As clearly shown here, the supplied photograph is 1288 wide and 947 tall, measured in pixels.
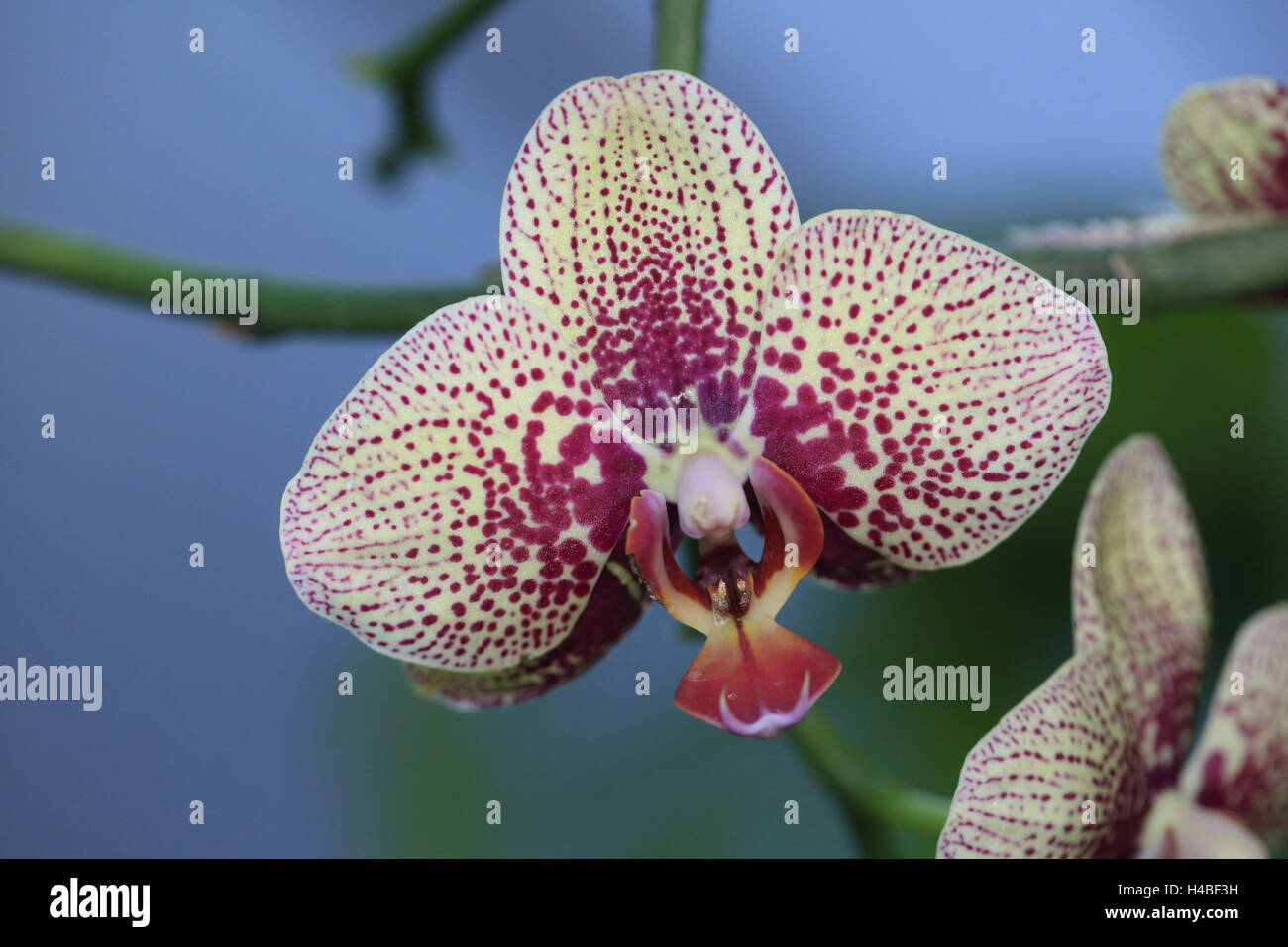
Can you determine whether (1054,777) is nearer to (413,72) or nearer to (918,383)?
(918,383)

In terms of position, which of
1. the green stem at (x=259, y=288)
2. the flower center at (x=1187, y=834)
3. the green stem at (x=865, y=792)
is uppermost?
the green stem at (x=259, y=288)

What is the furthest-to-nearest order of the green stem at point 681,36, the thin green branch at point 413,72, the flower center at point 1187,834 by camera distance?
1. the thin green branch at point 413,72
2. the flower center at point 1187,834
3. the green stem at point 681,36

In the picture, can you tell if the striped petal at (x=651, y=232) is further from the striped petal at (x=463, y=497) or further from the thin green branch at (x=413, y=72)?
the thin green branch at (x=413, y=72)

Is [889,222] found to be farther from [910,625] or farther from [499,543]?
[910,625]

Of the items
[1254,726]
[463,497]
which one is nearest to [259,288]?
[463,497]

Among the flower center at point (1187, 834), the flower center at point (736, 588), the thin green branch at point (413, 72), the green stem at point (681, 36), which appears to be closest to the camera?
the flower center at point (736, 588)

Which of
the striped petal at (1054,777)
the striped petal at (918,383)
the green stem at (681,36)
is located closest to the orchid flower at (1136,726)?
the striped petal at (1054,777)

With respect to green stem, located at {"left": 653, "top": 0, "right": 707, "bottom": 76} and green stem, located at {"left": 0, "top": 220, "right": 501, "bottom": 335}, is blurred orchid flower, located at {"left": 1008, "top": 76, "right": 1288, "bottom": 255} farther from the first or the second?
green stem, located at {"left": 0, "top": 220, "right": 501, "bottom": 335}

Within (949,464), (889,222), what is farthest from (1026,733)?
(889,222)
